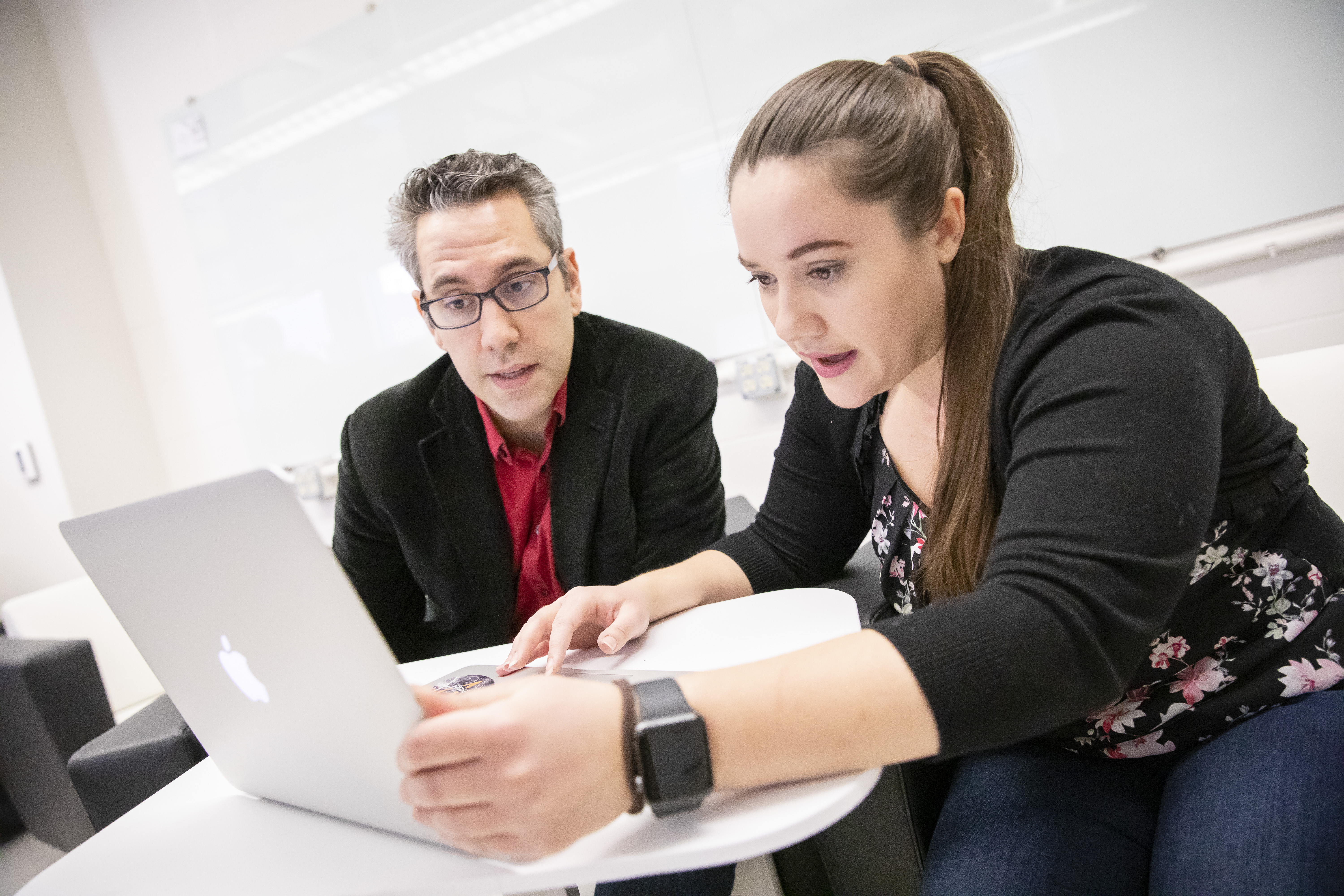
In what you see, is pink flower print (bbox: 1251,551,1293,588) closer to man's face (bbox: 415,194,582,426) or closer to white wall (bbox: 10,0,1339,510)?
white wall (bbox: 10,0,1339,510)

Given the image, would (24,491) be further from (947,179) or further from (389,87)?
(947,179)

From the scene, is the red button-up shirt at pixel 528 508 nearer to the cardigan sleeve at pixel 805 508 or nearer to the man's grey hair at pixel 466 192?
the man's grey hair at pixel 466 192

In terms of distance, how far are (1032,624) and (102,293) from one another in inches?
146

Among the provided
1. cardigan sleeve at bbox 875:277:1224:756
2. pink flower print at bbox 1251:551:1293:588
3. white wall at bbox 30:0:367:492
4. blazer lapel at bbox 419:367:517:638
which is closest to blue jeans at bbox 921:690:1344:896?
pink flower print at bbox 1251:551:1293:588

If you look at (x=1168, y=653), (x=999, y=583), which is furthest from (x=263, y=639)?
(x=1168, y=653)

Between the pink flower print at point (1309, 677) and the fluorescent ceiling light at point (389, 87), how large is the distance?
2.20 meters

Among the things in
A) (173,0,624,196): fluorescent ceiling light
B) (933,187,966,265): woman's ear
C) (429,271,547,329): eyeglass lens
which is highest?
(173,0,624,196): fluorescent ceiling light

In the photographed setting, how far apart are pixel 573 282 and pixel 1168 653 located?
3.85 ft

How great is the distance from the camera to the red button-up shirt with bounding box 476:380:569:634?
4.92 feet

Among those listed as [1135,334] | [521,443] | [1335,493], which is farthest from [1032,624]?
[521,443]

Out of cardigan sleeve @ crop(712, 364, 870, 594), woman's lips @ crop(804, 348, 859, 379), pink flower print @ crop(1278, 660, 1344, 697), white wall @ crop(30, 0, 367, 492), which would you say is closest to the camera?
pink flower print @ crop(1278, 660, 1344, 697)

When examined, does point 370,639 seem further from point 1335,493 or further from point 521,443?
point 1335,493

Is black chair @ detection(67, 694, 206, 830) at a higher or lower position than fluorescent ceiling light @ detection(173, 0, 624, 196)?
lower

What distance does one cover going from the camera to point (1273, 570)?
800mm
